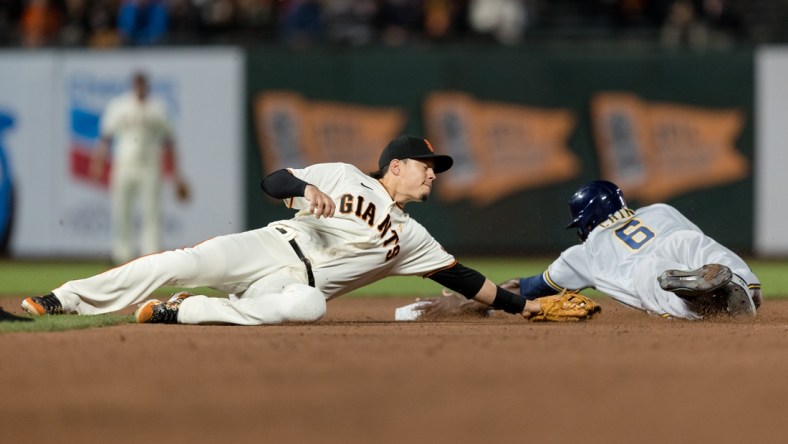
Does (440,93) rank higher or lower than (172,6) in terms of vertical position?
lower

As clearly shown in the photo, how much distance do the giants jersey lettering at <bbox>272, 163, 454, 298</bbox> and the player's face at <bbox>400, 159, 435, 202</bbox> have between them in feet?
0.38

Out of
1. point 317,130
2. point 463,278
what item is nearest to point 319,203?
point 463,278

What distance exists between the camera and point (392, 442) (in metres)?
3.46

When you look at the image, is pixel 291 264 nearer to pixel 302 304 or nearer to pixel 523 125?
pixel 302 304

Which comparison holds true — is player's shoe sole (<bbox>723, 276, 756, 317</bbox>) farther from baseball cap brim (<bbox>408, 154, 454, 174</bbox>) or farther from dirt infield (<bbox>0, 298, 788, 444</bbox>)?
baseball cap brim (<bbox>408, 154, 454, 174</bbox>)

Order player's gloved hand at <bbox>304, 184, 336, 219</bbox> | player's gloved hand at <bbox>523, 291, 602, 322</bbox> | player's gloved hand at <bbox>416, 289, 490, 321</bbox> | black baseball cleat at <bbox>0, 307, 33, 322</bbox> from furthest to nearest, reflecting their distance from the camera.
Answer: player's gloved hand at <bbox>416, 289, 490, 321</bbox> < player's gloved hand at <bbox>523, 291, 602, 322</bbox> < black baseball cleat at <bbox>0, 307, 33, 322</bbox> < player's gloved hand at <bbox>304, 184, 336, 219</bbox>

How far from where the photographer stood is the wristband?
21.5ft

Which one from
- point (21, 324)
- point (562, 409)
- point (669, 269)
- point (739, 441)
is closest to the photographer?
point (739, 441)

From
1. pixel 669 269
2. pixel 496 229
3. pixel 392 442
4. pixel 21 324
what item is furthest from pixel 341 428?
pixel 496 229

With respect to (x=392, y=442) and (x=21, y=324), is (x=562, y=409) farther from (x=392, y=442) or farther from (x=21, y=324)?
(x=21, y=324)

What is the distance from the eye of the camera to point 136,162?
1309 cm

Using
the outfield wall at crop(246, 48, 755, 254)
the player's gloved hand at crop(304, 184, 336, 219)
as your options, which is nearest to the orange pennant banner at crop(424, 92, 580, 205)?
the outfield wall at crop(246, 48, 755, 254)

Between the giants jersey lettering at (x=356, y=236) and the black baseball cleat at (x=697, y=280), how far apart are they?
1.23 meters

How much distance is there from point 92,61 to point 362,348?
1114 centimetres
